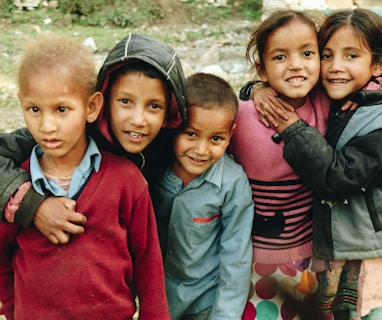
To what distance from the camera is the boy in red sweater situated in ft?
5.73

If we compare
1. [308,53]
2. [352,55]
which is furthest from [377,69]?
[308,53]

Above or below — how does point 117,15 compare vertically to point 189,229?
below

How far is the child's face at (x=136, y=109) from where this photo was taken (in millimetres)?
1877

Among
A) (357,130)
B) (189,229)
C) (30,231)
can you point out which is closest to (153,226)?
(189,229)

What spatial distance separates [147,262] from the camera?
1.99 metres

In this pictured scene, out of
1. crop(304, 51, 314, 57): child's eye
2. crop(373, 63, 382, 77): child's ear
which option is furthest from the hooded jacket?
crop(373, 63, 382, 77): child's ear

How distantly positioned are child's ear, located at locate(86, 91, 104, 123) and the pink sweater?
0.63m

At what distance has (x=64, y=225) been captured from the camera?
1769mm

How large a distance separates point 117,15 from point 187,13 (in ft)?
4.91

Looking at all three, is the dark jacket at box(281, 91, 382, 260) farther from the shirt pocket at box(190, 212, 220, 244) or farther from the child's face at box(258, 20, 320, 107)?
the shirt pocket at box(190, 212, 220, 244)

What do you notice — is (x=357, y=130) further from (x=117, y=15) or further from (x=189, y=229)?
(x=117, y=15)

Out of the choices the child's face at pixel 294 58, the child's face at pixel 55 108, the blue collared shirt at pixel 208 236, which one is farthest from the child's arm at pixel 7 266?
the child's face at pixel 294 58

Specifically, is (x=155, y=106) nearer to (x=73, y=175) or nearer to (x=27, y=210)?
(x=73, y=175)

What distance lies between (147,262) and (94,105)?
0.61 meters
